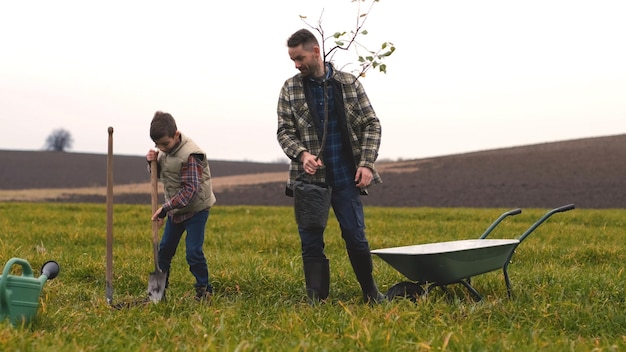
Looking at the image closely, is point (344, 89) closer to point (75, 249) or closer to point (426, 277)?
point (426, 277)

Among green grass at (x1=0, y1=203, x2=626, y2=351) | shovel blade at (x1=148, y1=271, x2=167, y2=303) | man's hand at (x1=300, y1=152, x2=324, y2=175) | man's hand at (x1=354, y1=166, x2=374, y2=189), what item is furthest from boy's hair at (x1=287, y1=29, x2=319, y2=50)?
shovel blade at (x1=148, y1=271, x2=167, y2=303)

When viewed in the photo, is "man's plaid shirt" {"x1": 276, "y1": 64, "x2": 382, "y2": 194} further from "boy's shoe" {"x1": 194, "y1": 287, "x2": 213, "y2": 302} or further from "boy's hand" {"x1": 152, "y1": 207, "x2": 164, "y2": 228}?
"boy's shoe" {"x1": 194, "y1": 287, "x2": 213, "y2": 302}

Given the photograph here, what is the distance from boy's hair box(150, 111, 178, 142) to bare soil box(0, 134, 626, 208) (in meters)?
15.4

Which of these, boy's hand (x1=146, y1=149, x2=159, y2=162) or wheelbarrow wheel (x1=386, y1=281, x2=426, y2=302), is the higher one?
boy's hand (x1=146, y1=149, x2=159, y2=162)

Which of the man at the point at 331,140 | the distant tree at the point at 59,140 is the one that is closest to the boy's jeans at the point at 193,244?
the man at the point at 331,140

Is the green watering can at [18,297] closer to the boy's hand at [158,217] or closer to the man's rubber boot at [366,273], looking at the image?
the boy's hand at [158,217]

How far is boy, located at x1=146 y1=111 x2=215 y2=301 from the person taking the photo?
478 centimetres

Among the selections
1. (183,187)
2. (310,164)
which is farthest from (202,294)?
(310,164)

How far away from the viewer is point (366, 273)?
4848 mm

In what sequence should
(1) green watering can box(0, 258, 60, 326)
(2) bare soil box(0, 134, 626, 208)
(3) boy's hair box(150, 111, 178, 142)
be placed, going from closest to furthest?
(1) green watering can box(0, 258, 60, 326) < (3) boy's hair box(150, 111, 178, 142) < (2) bare soil box(0, 134, 626, 208)

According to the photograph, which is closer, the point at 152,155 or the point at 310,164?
the point at 310,164

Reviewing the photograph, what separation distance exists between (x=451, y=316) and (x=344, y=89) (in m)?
1.77

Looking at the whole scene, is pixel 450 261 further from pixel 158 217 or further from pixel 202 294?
pixel 158 217

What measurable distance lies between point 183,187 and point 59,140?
59999 millimetres
